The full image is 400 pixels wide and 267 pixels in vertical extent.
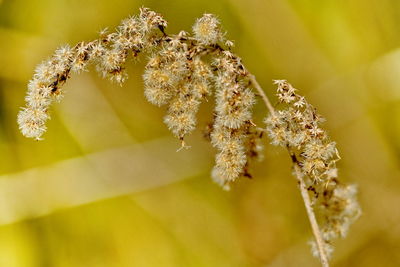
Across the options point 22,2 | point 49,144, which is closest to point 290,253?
point 49,144

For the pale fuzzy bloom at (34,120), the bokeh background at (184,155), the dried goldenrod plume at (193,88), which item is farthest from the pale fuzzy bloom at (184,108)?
the bokeh background at (184,155)

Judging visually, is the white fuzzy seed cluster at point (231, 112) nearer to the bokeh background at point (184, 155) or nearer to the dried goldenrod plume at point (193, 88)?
the dried goldenrod plume at point (193, 88)

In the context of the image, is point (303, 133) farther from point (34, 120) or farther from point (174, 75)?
point (34, 120)

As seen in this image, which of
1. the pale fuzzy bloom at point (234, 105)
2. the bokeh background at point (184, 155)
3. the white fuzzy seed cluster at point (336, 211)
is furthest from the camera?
the bokeh background at point (184, 155)

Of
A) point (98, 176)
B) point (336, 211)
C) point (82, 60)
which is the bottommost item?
point (336, 211)

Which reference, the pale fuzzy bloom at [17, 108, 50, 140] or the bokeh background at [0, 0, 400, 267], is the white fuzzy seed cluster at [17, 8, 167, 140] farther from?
the bokeh background at [0, 0, 400, 267]

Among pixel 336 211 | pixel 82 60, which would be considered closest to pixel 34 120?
pixel 82 60
